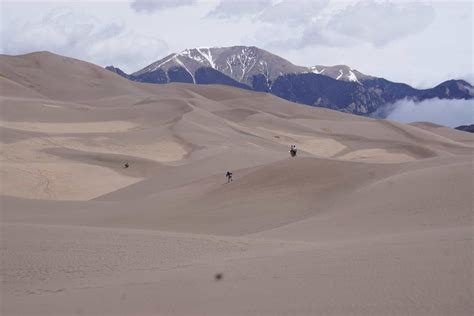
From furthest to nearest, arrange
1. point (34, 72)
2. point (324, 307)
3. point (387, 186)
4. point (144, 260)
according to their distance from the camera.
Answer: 1. point (34, 72)
2. point (387, 186)
3. point (144, 260)
4. point (324, 307)

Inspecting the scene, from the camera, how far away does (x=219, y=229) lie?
59.3 ft

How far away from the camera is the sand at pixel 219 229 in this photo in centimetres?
782

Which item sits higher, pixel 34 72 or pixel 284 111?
pixel 34 72

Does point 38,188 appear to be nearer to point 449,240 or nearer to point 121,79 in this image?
point 449,240

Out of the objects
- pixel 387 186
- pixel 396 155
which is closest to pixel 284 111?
pixel 396 155

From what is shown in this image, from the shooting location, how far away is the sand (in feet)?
25.6

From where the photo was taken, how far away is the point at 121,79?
10494 centimetres

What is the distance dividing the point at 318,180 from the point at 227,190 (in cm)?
331

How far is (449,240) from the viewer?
32.8 feet

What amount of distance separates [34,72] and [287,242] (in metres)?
87.8

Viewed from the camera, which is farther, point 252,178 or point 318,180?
point 252,178

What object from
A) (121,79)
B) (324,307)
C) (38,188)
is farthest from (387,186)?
(121,79)

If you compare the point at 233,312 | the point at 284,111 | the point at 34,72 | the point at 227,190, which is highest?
the point at 34,72

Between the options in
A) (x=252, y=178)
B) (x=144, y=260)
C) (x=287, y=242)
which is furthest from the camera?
(x=252, y=178)
